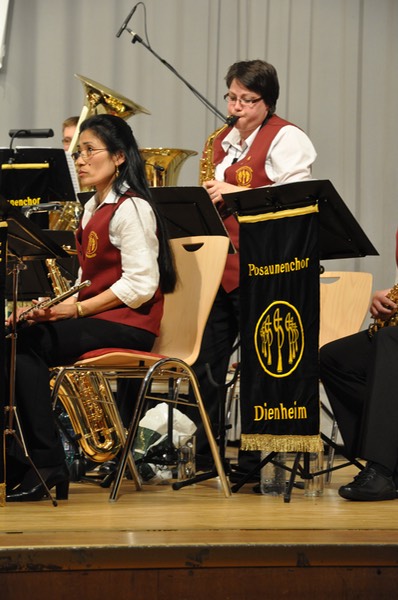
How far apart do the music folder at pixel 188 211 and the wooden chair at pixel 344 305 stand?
2.32 feet

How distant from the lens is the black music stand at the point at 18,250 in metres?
2.81

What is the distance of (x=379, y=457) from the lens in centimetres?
312

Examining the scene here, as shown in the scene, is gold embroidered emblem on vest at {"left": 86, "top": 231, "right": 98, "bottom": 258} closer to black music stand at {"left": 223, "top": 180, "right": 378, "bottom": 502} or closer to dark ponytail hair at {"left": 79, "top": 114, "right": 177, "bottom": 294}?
dark ponytail hair at {"left": 79, "top": 114, "right": 177, "bottom": 294}

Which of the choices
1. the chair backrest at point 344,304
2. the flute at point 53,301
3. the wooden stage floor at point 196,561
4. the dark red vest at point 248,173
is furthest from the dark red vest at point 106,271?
the chair backrest at point 344,304

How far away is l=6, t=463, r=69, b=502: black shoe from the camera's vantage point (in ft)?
9.86

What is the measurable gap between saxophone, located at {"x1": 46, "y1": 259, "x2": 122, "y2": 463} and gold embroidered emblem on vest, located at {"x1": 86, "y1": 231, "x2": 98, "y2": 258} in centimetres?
55

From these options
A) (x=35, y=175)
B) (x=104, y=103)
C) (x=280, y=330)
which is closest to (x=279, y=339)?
(x=280, y=330)

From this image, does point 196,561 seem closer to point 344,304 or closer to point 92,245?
point 92,245

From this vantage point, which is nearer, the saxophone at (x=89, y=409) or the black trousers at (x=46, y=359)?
the black trousers at (x=46, y=359)

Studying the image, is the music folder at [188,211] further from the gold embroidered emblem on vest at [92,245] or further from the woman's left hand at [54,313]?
the woman's left hand at [54,313]

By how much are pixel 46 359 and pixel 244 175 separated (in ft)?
4.27

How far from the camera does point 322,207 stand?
10.1ft

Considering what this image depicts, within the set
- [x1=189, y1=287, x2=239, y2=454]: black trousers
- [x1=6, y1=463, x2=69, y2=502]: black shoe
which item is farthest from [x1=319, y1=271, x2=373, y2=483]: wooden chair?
[x1=6, y1=463, x2=69, y2=502]: black shoe

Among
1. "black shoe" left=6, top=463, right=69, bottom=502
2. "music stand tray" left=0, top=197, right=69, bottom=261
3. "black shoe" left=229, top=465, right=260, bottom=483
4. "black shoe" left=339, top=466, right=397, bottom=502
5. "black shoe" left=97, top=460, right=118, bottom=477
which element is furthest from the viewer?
"black shoe" left=97, top=460, right=118, bottom=477
